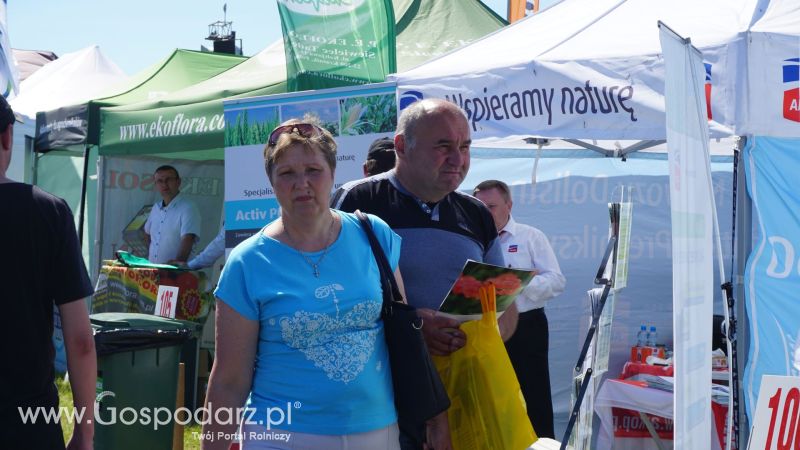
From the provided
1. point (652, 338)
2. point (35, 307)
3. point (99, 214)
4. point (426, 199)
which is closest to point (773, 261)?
point (652, 338)

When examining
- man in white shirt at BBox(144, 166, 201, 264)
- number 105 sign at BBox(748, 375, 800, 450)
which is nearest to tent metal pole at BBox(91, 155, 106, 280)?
man in white shirt at BBox(144, 166, 201, 264)

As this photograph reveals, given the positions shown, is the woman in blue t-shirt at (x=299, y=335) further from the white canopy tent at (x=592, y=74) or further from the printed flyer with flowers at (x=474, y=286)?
the white canopy tent at (x=592, y=74)

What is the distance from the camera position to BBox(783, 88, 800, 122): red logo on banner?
4508 mm

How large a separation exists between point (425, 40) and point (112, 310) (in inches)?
164

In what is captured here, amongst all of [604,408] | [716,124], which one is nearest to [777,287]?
[716,124]

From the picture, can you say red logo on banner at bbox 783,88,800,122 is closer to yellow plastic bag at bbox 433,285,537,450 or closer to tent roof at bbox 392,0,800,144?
tent roof at bbox 392,0,800,144

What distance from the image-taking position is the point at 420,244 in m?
2.80

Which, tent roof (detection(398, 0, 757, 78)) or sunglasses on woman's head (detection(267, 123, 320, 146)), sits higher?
tent roof (detection(398, 0, 757, 78))

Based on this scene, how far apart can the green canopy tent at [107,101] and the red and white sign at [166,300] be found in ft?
7.33

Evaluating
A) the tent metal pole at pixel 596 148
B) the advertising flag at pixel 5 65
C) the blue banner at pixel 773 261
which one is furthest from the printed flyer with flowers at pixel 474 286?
the tent metal pole at pixel 596 148

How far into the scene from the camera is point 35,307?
242 centimetres

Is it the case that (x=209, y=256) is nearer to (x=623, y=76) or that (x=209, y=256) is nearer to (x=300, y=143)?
(x=623, y=76)

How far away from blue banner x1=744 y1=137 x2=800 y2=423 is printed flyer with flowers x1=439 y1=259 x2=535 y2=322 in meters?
2.37

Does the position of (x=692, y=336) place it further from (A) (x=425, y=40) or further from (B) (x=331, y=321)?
(A) (x=425, y=40)
